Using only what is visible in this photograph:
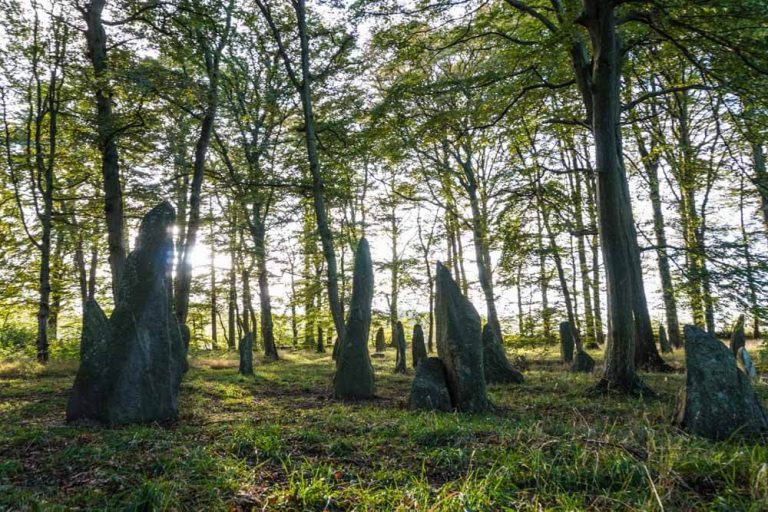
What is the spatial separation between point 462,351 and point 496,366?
14.0 feet

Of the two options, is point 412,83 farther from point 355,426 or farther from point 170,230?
point 355,426

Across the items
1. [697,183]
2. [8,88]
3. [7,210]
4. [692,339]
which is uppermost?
[8,88]

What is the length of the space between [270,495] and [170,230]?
4.97 metres

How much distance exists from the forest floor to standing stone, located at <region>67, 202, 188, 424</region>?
36cm

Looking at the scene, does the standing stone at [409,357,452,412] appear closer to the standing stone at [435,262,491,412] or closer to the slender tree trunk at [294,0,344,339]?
the standing stone at [435,262,491,412]

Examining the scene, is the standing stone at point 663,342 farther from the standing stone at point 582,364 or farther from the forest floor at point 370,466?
the forest floor at point 370,466

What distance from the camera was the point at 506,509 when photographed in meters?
2.76

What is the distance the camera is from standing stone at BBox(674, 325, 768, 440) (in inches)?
181

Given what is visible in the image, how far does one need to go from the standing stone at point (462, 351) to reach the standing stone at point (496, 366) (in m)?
3.70

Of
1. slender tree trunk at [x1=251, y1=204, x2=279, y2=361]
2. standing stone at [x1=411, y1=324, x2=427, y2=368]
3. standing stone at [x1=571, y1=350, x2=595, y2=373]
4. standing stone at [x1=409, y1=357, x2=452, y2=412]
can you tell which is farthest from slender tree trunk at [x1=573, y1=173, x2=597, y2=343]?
slender tree trunk at [x1=251, y1=204, x2=279, y2=361]

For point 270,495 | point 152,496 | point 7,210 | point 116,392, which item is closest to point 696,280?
point 270,495

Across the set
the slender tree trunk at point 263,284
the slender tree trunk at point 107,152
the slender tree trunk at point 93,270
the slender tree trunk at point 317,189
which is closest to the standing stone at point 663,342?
the slender tree trunk at point 317,189

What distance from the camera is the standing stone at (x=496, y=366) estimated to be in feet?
34.4

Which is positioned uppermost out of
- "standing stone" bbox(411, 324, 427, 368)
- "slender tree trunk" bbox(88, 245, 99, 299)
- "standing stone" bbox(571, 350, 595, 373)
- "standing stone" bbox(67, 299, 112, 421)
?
"slender tree trunk" bbox(88, 245, 99, 299)
